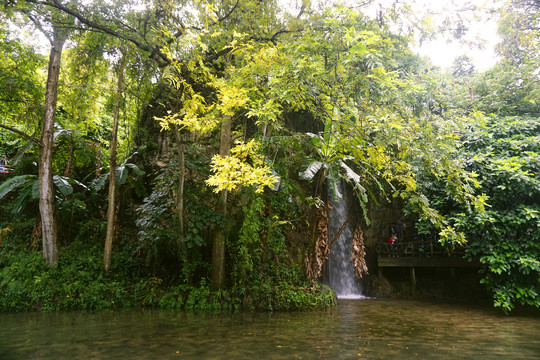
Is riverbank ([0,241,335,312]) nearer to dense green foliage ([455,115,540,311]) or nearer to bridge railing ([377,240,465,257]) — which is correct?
dense green foliage ([455,115,540,311])

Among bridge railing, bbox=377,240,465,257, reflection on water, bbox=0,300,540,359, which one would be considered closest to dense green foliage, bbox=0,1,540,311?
reflection on water, bbox=0,300,540,359

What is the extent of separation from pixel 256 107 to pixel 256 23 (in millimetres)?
2950

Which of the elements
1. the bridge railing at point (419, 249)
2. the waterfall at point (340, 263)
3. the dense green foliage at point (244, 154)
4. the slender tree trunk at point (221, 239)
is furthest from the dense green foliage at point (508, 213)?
the slender tree trunk at point (221, 239)

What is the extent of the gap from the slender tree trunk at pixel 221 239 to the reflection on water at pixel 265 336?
1.45m

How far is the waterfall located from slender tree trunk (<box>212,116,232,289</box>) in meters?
5.06

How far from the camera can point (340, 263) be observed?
1327 cm

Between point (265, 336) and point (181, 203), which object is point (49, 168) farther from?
point (265, 336)

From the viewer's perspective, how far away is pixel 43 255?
966cm

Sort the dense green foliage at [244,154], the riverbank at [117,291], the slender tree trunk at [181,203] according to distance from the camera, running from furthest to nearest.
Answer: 1. the slender tree trunk at [181,203]
2. the riverbank at [117,291]
3. the dense green foliage at [244,154]

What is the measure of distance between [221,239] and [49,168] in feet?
16.9

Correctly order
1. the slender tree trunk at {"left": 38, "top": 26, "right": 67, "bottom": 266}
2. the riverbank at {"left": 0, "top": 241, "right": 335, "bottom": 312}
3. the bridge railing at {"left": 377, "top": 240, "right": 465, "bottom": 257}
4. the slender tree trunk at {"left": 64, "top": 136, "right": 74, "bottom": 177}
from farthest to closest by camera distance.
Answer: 1. the bridge railing at {"left": 377, "top": 240, "right": 465, "bottom": 257}
2. the slender tree trunk at {"left": 64, "top": 136, "right": 74, "bottom": 177}
3. the slender tree trunk at {"left": 38, "top": 26, "right": 67, "bottom": 266}
4. the riverbank at {"left": 0, "top": 241, "right": 335, "bottom": 312}

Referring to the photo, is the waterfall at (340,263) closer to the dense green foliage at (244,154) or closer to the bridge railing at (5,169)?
the dense green foliage at (244,154)

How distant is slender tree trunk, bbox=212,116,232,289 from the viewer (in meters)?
9.12

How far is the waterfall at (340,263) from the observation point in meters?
13.0
